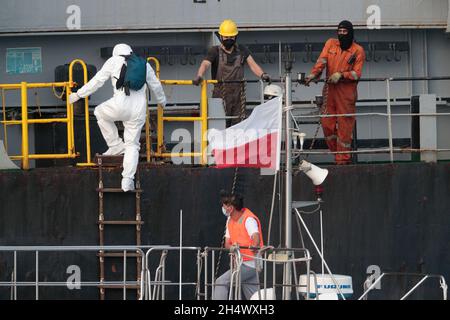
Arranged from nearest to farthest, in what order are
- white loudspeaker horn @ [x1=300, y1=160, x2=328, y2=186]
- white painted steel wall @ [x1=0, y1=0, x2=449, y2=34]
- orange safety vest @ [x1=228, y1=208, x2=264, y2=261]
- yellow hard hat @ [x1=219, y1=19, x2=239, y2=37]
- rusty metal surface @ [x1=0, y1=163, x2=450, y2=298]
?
orange safety vest @ [x1=228, y1=208, x2=264, y2=261]
white loudspeaker horn @ [x1=300, y1=160, x2=328, y2=186]
rusty metal surface @ [x1=0, y1=163, x2=450, y2=298]
yellow hard hat @ [x1=219, y1=19, x2=239, y2=37]
white painted steel wall @ [x1=0, y1=0, x2=449, y2=34]

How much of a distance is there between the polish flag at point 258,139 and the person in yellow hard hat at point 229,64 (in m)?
2.96

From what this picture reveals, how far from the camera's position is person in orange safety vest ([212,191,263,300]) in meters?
17.7

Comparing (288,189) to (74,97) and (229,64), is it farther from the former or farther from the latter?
(229,64)

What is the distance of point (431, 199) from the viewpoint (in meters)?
20.0

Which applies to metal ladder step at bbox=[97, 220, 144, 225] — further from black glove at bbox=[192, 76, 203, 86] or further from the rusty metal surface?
black glove at bbox=[192, 76, 203, 86]

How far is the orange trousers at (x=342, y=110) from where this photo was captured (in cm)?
2034

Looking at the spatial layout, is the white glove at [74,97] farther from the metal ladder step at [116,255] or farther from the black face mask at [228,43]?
the black face mask at [228,43]

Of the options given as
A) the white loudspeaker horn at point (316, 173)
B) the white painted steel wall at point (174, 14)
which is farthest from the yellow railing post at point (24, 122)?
the white loudspeaker horn at point (316, 173)

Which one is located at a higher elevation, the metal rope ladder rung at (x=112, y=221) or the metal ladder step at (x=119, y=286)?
the metal rope ladder rung at (x=112, y=221)

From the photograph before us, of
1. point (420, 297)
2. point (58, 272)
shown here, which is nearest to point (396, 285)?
point (420, 297)

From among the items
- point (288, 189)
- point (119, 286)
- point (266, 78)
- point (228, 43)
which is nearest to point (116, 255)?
point (119, 286)

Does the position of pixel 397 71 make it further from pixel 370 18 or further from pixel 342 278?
pixel 342 278

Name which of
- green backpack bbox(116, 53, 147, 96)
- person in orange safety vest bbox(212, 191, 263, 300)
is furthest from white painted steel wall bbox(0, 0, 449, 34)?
person in orange safety vest bbox(212, 191, 263, 300)

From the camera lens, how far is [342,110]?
802 inches
